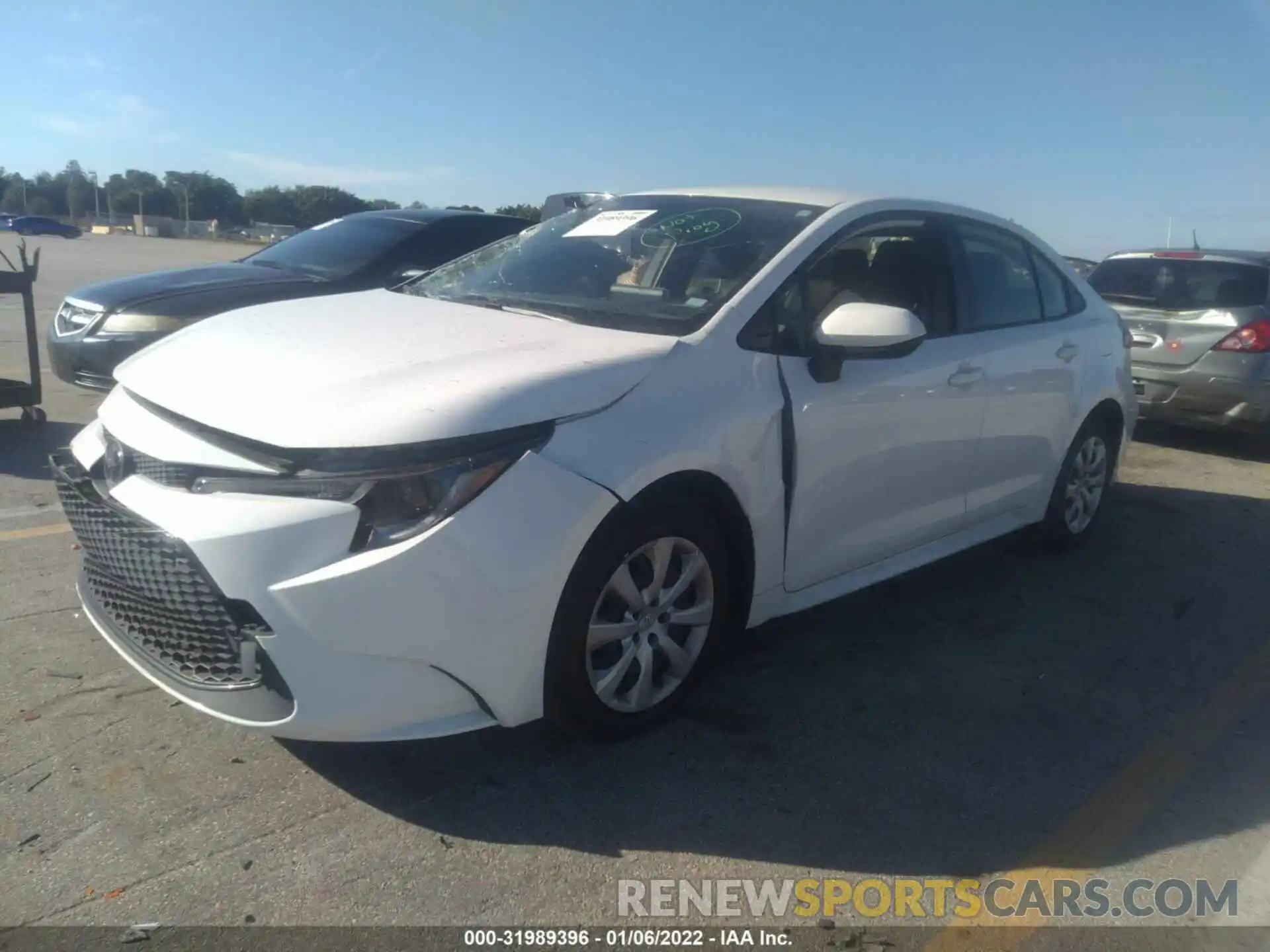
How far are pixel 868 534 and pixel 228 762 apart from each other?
7.35ft

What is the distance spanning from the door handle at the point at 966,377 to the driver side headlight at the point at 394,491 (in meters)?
2.20

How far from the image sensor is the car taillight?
786 cm

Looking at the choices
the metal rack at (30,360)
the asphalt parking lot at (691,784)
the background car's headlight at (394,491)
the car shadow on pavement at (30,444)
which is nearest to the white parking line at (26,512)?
the car shadow on pavement at (30,444)

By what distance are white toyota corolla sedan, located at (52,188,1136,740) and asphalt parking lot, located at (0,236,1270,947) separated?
284 millimetres

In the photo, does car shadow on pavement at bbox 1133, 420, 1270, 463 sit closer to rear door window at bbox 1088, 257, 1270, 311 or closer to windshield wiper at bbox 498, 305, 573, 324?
rear door window at bbox 1088, 257, 1270, 311

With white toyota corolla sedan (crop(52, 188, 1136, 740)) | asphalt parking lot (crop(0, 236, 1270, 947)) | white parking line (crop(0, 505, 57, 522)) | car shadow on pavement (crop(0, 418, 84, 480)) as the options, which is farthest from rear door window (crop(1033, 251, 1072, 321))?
car shadow on pavement (crop(0, 418, 84, 480))

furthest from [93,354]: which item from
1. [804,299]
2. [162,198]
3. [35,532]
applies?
[162,198]

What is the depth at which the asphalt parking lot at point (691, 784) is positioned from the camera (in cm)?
258

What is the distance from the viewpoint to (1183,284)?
334 inches

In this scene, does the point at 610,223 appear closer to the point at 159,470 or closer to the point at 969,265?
the point at 969,265

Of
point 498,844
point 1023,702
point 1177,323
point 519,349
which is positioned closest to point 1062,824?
point 1023,702

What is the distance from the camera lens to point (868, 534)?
390cm

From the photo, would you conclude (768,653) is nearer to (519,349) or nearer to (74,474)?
(519,349)

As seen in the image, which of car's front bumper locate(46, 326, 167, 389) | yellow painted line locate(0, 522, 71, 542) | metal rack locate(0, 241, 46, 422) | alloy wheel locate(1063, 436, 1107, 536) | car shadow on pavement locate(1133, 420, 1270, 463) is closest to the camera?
yellow painted line locate(0, 522, 71, 542)
